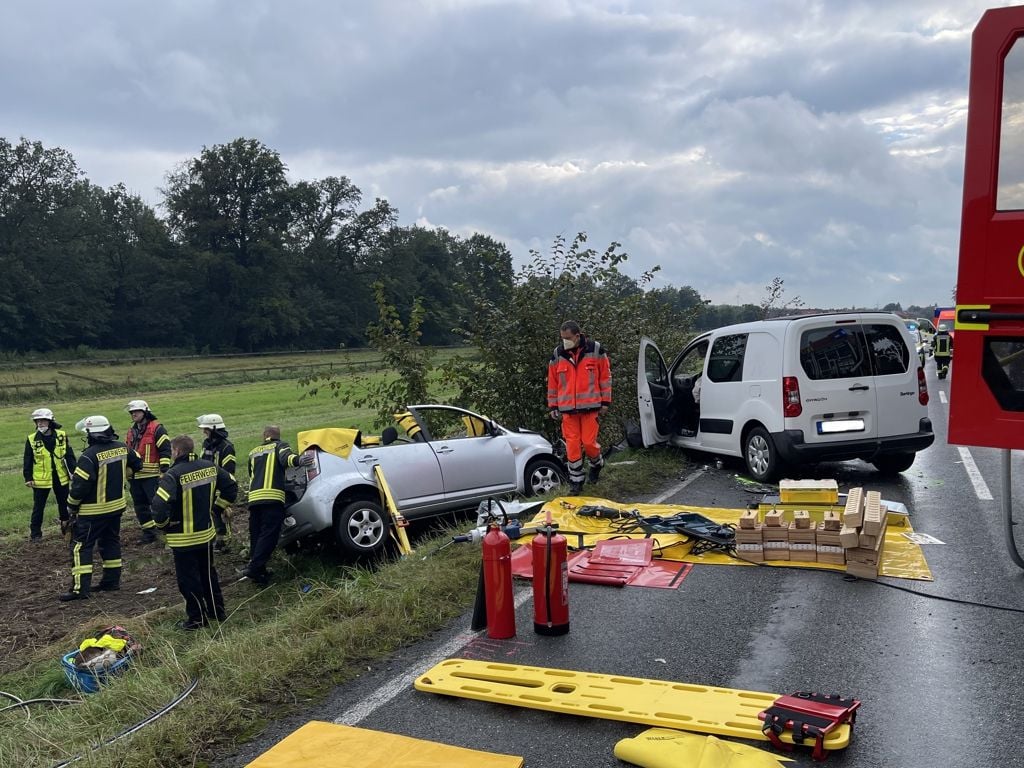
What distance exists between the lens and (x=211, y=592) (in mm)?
7848

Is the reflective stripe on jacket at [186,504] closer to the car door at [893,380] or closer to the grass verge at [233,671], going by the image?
the grass verge at [233,671]

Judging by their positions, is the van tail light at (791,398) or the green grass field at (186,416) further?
the green grass field at (186,416)

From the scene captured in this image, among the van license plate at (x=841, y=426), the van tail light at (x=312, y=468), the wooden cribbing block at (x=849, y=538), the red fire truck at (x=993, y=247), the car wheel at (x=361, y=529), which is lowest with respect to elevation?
the car wheel at (x=361, y=529)

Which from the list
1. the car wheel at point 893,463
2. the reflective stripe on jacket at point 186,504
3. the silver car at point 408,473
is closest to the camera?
the reflective stripe on jacket at point 186,504

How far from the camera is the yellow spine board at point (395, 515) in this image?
855 centimetres

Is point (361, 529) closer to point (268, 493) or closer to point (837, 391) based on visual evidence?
point (268, 493)

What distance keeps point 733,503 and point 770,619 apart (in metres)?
3.61

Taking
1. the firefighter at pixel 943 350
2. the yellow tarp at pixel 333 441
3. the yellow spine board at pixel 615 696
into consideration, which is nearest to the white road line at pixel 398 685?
the yellow spine board at pixel 615 696

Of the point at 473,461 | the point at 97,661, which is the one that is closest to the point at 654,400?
the point at 473,461

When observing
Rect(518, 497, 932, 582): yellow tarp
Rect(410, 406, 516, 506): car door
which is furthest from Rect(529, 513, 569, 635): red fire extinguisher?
Rect(410, 406, 516, 506): car door

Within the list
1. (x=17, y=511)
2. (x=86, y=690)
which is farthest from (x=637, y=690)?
(x=17, y=511)

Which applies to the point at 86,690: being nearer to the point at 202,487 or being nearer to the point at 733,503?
the point at 202,487

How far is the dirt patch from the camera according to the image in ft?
25.9

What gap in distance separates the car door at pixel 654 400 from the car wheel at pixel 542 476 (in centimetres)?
Answer: 157
